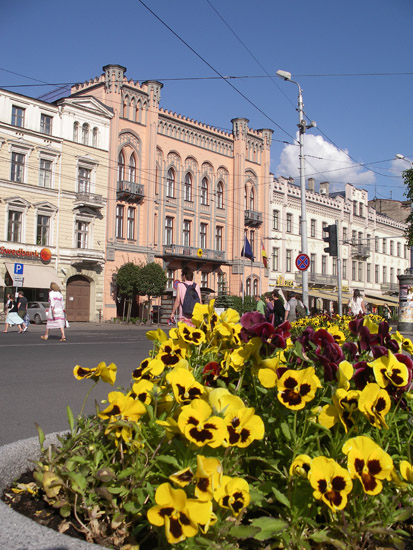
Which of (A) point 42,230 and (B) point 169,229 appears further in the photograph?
(B) point 169,229

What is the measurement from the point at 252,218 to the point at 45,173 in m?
18.7

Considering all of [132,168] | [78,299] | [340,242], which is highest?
[132,168]

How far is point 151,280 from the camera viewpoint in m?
37.6

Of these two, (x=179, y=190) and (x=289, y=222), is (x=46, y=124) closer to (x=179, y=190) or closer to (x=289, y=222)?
(x=179, y=190)

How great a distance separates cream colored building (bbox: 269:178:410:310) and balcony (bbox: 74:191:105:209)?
16.7m

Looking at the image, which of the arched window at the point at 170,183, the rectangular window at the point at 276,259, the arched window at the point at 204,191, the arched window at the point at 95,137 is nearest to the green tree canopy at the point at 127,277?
the arched window at the point at 170,183

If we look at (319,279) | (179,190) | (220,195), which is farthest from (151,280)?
(319,279)

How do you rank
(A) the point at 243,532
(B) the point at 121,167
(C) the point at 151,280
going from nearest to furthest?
1. (A) the point at 243,532
2. (C) the point at 151,280
3. (B) the point at 121,167

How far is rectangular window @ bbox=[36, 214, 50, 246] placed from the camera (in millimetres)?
35562

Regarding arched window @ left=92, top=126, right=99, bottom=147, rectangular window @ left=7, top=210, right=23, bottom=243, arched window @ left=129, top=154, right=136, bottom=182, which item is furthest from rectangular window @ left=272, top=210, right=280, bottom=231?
rectangular window @ left=7, top=210, right=23, bottom=243

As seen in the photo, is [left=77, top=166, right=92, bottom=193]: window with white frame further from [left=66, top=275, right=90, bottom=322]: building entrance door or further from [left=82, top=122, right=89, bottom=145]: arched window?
[left=66, top=275, right=90, bottom=322]: building entrance door

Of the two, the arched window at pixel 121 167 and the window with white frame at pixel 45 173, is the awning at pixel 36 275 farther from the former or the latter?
the arched window at pixel 121 167

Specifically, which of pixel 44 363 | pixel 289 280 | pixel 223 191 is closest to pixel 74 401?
pixel 44 363

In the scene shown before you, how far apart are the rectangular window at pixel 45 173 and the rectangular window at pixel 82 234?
3.22 m
